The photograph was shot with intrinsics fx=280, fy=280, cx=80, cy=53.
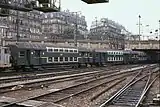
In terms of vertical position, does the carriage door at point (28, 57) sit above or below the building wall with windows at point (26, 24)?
below

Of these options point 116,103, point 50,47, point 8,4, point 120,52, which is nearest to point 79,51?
point 50,47

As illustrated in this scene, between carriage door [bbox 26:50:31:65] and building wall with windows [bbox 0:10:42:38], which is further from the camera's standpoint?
building wall with windows [bbox 0:10:42:38]

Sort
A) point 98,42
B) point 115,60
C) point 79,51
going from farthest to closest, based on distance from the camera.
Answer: point 98,42, point 115,60, point 79,51

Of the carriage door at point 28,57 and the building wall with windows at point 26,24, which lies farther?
the building wall with windows at point 26,24

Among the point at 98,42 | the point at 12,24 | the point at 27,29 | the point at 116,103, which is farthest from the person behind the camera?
the point at 27,29

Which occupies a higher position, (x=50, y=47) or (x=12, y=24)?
(x=12, y=24)

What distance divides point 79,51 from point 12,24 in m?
63.4

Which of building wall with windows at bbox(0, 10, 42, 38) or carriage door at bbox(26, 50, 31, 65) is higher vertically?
building wall with windows at bbox(0, 10, 42, 38)

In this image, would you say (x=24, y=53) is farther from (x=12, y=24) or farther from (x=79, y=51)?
(x=12, y=24)

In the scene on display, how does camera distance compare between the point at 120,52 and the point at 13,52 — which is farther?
the point at 120,52

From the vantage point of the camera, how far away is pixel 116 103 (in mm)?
12000

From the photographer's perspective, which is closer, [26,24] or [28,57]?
[28,57]

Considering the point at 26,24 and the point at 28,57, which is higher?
the point at 26,24

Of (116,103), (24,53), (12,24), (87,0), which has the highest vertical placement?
(12,24)
